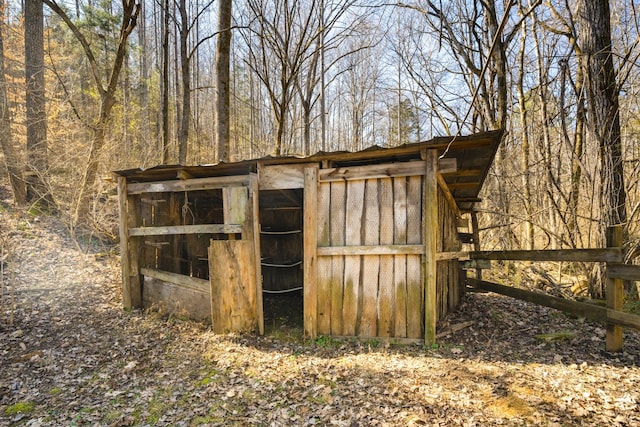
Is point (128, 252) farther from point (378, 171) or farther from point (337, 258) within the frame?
point (378, 171)

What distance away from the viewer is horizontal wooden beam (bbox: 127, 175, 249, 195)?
5238 mm

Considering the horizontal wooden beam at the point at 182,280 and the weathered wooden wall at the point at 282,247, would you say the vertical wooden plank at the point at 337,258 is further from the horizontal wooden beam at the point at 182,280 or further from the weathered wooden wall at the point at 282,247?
the weathered wooden wall at the point at 282,247

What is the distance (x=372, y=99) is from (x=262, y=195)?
54.6 ft

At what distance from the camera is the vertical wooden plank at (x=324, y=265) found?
4848 mm

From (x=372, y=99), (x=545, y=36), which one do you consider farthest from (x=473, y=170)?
(x=372, y=99)

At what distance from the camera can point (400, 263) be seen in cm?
461

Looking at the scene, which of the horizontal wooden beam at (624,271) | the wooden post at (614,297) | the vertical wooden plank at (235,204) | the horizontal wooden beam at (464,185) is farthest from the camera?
the horizontal wooden beam at (464,185)

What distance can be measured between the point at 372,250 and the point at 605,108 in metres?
4.04

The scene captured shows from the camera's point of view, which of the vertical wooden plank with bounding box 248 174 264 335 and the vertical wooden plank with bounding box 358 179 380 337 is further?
the vertical wooden plank with bounding box 248 174 264 335

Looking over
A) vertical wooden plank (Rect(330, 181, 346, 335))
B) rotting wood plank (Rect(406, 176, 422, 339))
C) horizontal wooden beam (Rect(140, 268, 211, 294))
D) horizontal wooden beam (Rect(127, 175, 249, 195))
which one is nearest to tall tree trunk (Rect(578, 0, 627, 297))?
rotting wood plank (Rect(406, 176, 422, 339))

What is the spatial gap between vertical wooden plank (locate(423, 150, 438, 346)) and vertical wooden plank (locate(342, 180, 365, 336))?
0.86 meters

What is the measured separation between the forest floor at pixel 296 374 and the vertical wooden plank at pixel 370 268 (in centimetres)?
27

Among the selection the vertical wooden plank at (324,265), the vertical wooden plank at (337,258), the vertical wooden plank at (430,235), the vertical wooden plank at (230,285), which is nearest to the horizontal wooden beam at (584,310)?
the vertical wooden plank at (430,235)

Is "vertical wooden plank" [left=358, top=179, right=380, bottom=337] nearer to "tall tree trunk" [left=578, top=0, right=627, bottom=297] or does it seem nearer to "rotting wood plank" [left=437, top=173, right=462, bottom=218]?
"rotting wood plank" [left=437, top=173, right=462, bottom=218]
